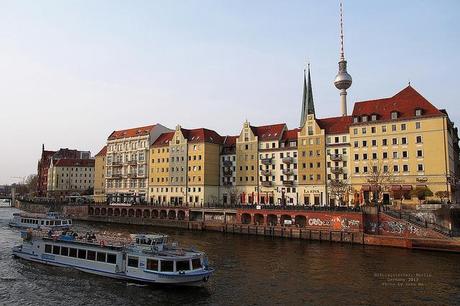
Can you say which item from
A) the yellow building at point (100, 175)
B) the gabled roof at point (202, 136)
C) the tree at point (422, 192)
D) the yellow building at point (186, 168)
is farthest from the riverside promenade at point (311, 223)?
the yellow building at point (100, 175)

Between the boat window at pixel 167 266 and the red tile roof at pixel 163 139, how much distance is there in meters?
92.1

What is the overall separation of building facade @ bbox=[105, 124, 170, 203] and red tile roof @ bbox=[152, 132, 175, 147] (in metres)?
1.68

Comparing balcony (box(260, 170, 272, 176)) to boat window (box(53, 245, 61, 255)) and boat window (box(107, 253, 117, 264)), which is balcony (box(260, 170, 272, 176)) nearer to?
boat window (box(53, 245, 61, 255))

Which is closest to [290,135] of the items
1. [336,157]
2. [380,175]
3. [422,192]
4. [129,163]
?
[336,157]

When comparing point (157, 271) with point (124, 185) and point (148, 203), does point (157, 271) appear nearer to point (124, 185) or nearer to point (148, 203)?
point (148, 203)

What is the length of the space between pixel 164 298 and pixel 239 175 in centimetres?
8114

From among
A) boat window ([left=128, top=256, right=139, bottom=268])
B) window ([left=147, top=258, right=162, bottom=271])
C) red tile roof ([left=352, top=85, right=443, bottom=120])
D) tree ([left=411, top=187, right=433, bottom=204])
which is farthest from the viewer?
red tile roof ([left=352, top=85, right=443, bottom=120])

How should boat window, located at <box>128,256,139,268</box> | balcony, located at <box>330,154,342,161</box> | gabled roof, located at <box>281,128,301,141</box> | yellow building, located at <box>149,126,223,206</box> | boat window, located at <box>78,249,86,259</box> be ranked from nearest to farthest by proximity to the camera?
1. boat window, located at <box>128,256,139,268</box>
2. boat window, located at <box>78,249,86,259</box>
3. balcony, located at <box>330,154,342,161</box>
4. gabled roof, located at <box>281,128,301,141</box>
5. yellow building, located at <box>149,126,223,206</box>

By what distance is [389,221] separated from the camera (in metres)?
72.6

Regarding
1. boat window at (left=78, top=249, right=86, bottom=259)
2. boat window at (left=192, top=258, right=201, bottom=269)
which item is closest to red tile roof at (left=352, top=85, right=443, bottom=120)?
boat window at (left=192, top=258, right=201, bottom=269)

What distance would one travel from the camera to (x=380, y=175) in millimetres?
88875

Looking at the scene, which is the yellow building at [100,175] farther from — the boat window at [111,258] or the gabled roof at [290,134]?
the boat window at [111,258]

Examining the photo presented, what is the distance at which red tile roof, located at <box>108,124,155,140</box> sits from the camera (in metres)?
140

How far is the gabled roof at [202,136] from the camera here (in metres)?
124
